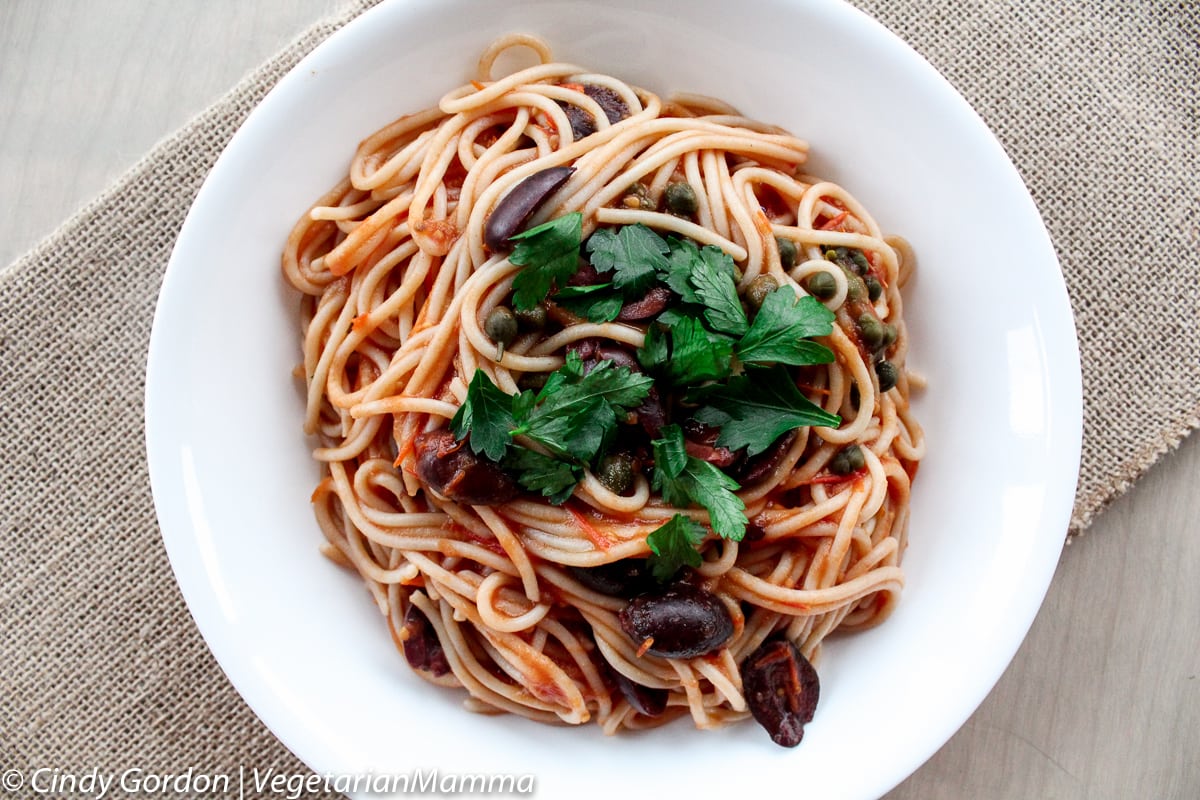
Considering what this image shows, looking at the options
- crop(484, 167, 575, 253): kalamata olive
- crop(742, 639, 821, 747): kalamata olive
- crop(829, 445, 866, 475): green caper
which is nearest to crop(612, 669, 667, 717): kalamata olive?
crop(742, 639, 821, 747): kalamata olive

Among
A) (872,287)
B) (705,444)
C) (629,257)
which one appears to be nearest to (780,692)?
(705,444)

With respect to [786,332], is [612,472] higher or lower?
lower

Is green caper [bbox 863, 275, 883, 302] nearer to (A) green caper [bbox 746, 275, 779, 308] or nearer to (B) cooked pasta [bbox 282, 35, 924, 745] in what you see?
(B) cooked pasta [bbox 282, 35, 924, 745]

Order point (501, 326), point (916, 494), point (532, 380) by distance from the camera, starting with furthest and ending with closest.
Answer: point (916, 494) → point (532, 380) → point (501, 326)

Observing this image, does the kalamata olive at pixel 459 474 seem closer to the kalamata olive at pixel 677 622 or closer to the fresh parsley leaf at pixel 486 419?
the fresh parsley leaf at pixel 486 419

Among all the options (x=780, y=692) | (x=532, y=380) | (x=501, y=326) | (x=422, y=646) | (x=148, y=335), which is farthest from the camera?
(x=148, y=335)

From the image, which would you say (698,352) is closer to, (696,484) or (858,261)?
(696,484)

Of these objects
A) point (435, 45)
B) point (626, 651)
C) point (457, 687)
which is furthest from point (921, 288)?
point (457, 687)
